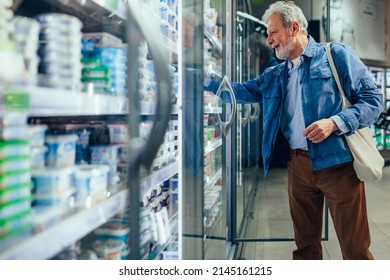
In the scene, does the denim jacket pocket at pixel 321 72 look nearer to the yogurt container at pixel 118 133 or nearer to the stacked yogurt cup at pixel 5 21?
the yogurt container at pixel 118 133

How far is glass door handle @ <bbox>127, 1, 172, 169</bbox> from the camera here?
0.99 meters

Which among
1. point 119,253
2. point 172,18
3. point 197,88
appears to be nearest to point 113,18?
point 197,88

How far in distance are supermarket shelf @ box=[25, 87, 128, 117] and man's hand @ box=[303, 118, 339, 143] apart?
938mm

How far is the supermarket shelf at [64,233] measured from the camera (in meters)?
0.82

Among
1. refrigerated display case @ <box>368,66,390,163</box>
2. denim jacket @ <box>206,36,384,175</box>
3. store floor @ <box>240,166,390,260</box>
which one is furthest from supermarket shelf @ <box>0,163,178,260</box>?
refrigerated display case @ <box>368,66,390,163</box>

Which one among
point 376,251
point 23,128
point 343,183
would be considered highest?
point 23,128

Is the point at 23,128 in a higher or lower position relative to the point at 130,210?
higher

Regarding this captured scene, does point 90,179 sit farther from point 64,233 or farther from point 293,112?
point 293,112

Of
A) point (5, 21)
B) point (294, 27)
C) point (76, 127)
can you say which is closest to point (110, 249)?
point (76, 127)

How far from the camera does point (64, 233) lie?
0.94 metres

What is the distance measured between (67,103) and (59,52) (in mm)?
159

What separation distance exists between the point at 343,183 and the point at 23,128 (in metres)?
1.45
